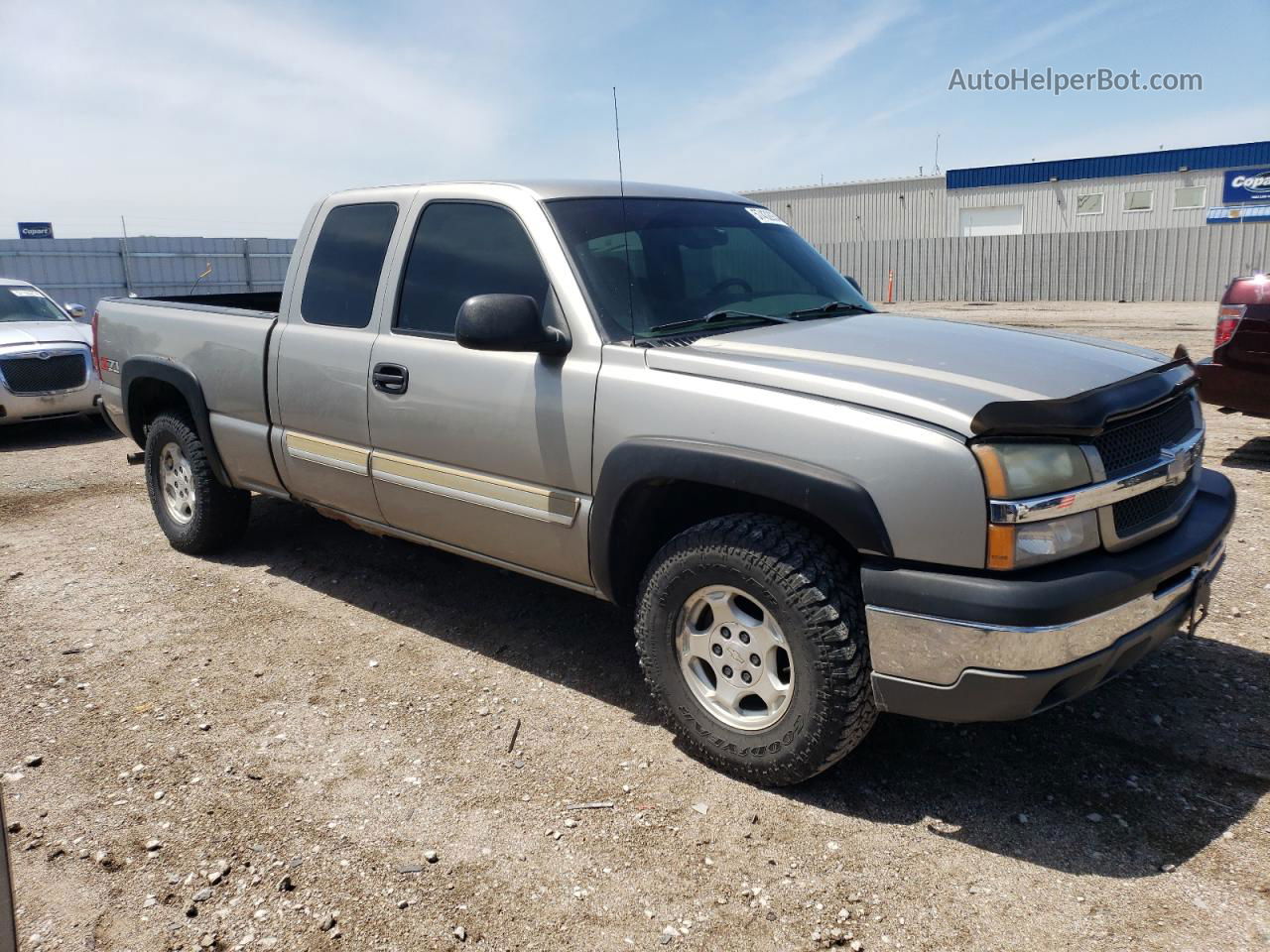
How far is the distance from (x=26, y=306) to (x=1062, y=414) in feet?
37.4

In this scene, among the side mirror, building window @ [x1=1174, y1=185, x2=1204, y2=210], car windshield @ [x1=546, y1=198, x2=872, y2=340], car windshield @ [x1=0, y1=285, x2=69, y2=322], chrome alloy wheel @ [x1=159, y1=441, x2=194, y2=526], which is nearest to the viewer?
the side mirror

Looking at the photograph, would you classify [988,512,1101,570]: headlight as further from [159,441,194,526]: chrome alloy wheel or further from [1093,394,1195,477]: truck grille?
[159,441,194,526]: chrome alloy wheel

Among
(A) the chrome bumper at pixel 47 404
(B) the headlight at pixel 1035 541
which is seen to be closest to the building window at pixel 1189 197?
(A) the chrome bumper at pixel 47 404

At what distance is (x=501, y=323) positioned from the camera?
3.45m

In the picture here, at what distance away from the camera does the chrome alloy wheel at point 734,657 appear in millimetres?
3188

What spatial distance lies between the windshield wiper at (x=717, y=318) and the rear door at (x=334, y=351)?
1371mm

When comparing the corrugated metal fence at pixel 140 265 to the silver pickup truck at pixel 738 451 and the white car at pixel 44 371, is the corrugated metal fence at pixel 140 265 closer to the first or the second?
the white car at pixel 44 371

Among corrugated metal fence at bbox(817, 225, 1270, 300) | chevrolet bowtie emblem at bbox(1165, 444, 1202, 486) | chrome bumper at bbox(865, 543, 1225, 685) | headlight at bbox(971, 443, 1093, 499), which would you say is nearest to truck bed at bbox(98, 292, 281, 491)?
chrome bumper at bbox(865, 543, 1225, 685)

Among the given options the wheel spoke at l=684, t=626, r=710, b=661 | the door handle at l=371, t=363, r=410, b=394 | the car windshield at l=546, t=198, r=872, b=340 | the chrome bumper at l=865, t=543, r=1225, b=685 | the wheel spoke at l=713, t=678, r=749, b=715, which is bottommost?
the wheel spoke at l=713, t=678, r=749, b=715

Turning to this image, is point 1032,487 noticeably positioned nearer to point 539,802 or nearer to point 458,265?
point 539,802

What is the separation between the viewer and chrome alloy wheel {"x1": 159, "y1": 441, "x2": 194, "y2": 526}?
5.77 m

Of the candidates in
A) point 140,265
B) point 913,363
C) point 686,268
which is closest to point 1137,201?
point 140,265

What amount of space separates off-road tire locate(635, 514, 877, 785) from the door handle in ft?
4.68

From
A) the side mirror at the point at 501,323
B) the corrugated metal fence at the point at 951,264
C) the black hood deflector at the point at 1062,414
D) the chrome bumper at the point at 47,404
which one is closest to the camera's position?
the black hood deflector at the point at 1062,414
